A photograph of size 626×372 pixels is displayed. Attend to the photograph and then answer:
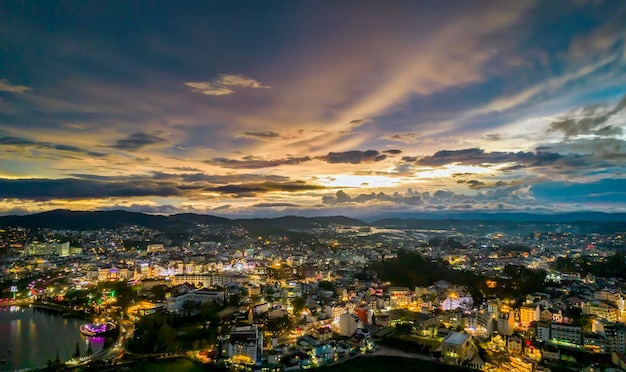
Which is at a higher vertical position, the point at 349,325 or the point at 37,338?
the point at 349,325

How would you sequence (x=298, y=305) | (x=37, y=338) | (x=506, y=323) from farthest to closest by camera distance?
(x=298, y=305) → (x=37, y=338) → (x=506, y=323)

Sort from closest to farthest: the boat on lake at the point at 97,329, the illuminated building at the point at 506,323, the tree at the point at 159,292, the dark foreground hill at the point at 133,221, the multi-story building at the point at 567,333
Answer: the multi-story building at the point at 567,333
the illuminated building at the point at 506,323
the boat on lake at the point at 97,329
the tree at the point at 159,292
the dark foreground hill at the point at 133,221

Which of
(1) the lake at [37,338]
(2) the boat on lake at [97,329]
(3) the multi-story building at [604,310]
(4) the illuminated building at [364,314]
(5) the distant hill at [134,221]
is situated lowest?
(1) the lake at [37,338]

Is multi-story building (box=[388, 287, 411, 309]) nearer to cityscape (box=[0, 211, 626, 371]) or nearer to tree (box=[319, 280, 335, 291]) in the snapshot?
cityscape (box=[0, 211, 626, 371])

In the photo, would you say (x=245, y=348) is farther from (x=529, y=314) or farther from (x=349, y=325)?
(x=529, y=314)

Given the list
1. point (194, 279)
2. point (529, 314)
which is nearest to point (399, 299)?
point (529, 314)

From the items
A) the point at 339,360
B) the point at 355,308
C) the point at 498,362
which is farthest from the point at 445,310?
the point at 339,360

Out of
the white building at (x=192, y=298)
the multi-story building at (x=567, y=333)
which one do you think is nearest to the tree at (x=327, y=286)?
the white building at (x=192, y=298)

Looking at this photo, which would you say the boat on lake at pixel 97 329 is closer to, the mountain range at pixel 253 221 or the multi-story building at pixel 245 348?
the multi-story building at pixel 245 348

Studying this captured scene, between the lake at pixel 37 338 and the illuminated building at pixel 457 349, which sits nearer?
the illuminated building at pixel 457 349
